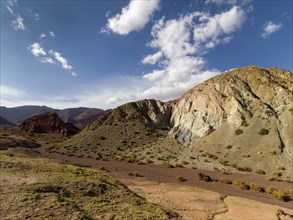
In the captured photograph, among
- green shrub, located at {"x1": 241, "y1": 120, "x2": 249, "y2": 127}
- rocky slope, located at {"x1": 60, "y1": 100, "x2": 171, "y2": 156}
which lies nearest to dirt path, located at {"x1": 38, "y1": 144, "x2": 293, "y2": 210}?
green shrub, located at {"x1": 241, "y1": 120, "x2": 249, "y2": 127}

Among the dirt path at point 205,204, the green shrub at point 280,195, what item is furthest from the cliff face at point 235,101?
the dirt path at point 205,204

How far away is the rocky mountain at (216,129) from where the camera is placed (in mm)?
40719

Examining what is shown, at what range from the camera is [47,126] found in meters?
125

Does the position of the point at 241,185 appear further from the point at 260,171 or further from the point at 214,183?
the point at 260,171

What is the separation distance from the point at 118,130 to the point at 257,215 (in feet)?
171

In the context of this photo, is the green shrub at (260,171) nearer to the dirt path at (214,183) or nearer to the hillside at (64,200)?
the dirt path at (214,183)

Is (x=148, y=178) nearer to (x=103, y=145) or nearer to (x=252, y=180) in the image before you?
(x=252, y=180)

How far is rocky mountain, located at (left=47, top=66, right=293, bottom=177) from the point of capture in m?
40.7

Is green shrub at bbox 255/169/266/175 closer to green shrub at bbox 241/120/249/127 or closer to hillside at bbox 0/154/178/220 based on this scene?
green shrub at bbox 241/120/249/127

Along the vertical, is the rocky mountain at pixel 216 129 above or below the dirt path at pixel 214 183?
above

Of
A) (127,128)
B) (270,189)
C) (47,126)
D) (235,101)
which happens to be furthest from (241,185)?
(47,126)

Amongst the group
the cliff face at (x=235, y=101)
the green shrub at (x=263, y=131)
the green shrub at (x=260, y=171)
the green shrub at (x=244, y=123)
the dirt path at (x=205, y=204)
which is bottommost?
the dirt path at (x=205, y=204)

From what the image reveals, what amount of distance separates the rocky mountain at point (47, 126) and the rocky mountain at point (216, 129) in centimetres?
5318

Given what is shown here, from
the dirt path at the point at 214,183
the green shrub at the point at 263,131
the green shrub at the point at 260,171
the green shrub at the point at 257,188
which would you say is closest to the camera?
the dirt path at the point at 214,183
